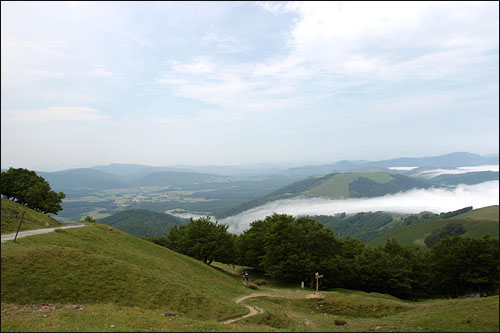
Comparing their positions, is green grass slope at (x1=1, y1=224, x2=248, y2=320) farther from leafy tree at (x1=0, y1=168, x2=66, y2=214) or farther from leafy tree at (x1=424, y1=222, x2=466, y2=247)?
leafy tree at (x1=424, y1=222, x2=466, y2=247)

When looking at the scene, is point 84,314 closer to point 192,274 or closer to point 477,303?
point 192,274

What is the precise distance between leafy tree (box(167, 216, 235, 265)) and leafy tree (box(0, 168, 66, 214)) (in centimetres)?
3767

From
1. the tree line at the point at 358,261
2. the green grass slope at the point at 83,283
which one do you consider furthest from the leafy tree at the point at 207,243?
the green grass slope at the point at 83,283

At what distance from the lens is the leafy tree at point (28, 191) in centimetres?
6359

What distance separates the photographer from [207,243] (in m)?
56.4

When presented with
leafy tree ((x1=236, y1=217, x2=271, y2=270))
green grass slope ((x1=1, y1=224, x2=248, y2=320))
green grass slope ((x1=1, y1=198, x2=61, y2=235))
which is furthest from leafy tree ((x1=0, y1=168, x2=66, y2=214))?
leafy tree ((x1=236, y1=217, x2=271, y2=270))

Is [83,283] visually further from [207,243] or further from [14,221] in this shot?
[207,243]

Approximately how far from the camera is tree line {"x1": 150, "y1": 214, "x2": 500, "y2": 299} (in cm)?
4997

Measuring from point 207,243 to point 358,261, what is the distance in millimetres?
33807

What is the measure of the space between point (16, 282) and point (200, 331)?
1607 cm

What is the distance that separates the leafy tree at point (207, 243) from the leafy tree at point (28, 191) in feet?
124

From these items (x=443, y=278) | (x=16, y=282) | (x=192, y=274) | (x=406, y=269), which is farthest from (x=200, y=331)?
(x=443, y=278)

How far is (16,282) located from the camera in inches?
784

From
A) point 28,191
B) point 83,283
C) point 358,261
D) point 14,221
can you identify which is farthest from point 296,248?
point 28,191
